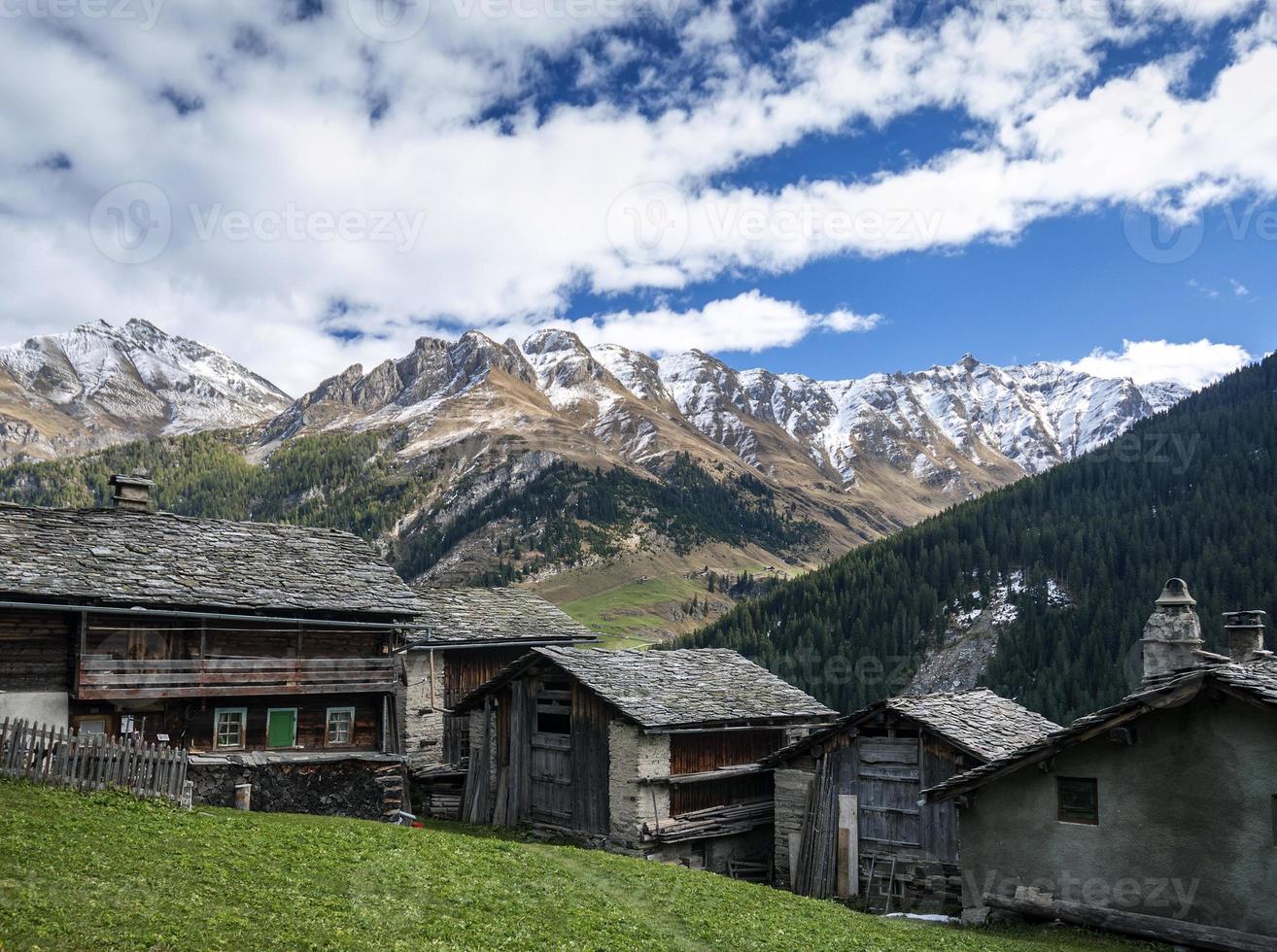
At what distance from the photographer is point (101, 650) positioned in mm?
27000

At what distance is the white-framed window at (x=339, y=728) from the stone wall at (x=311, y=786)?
2037mm

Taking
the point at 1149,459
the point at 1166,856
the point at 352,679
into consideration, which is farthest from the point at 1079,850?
the point at 1149,459

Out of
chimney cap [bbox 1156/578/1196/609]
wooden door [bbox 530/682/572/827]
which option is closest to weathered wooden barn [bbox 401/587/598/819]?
wooden door [bbox 530/682/572/827]

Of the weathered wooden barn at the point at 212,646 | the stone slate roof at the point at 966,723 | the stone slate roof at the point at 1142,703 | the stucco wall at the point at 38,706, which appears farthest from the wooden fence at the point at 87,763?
the stone slate roof at the point at 966,723

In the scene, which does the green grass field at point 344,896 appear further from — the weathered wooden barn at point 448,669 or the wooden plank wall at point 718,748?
the weathered wooden barn at point 448,669

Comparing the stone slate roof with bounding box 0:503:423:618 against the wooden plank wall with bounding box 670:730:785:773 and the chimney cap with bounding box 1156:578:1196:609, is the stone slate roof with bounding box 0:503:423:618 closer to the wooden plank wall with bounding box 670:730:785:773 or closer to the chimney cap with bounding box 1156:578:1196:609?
the wooden plank wall with bounding box 670:730:785:773

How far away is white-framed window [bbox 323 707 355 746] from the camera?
3102 cm

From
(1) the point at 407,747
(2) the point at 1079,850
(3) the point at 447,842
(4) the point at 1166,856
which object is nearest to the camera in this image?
(4) the point at 1166,856

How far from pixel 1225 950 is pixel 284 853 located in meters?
18.3

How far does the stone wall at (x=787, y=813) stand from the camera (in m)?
31.3

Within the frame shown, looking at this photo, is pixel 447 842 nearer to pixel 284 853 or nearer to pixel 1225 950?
pixel 284 853

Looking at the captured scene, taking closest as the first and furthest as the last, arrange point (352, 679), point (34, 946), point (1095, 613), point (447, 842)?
point (34, 946) → point (447, 842) → point (352, 679) → point (1095, 613)

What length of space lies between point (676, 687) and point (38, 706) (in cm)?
2039

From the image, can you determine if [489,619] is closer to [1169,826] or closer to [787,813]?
[787,813]
